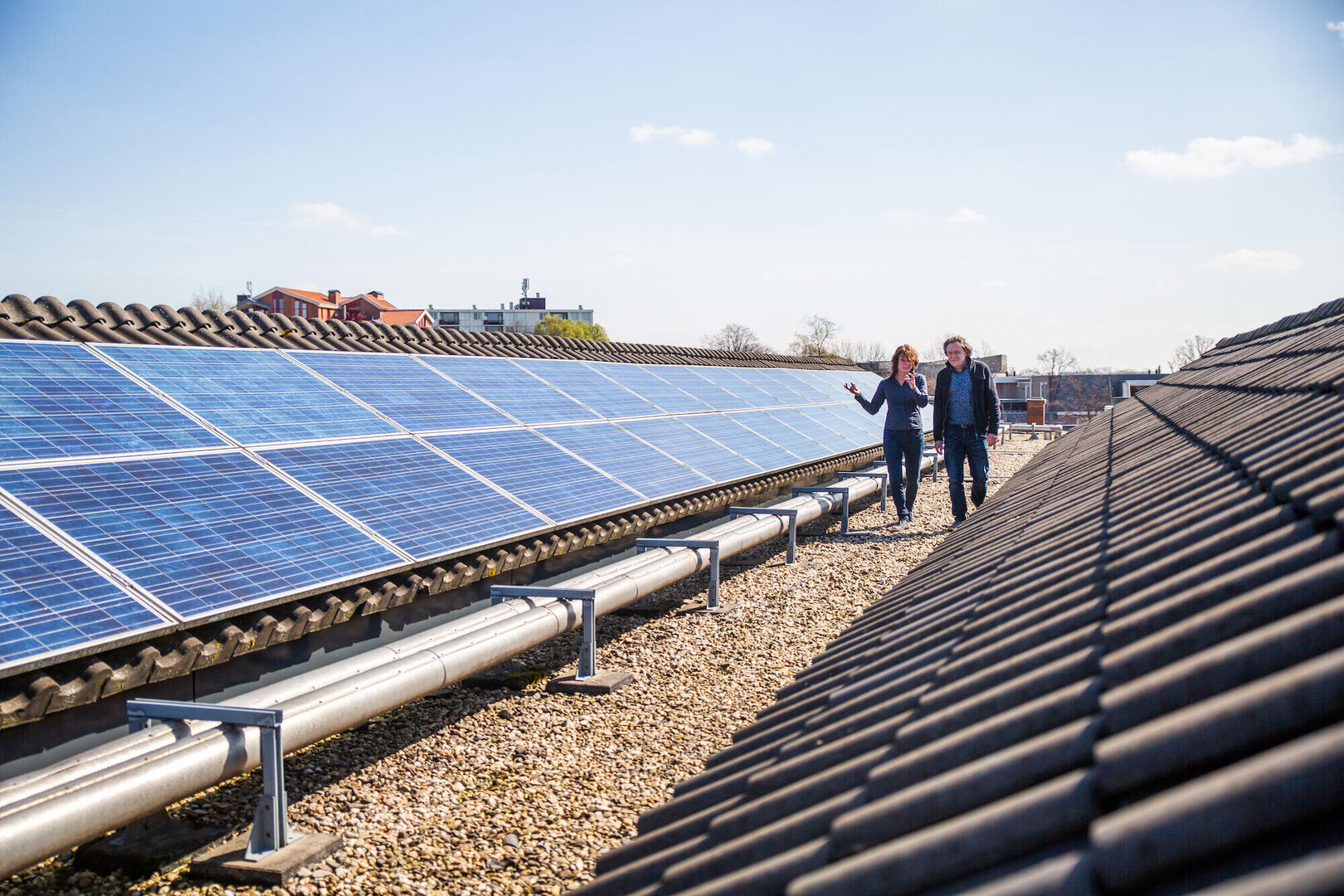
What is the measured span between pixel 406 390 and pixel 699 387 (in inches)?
304

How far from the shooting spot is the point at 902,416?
1462 centimetres

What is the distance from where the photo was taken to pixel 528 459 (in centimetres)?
893

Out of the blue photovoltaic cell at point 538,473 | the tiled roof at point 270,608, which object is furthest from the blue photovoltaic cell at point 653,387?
the blue photovoltaic cell at point 538,473

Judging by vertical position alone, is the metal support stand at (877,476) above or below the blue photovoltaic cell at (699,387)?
below

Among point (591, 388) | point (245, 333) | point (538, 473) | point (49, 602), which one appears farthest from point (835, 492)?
point (49, 602)

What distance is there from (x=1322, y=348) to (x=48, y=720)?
665 centimetres

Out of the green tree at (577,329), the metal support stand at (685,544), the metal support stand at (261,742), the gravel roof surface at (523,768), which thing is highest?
the green tree at (577,329)

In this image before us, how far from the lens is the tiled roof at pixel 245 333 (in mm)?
7340

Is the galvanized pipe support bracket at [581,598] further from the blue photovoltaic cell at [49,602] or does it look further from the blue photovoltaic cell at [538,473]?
the blue photovoltaic cell at [49,602]

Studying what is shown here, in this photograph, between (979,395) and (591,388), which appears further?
(979,395)

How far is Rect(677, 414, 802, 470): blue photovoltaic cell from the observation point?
43.9ft

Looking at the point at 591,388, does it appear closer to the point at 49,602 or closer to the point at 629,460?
the point at 629,460

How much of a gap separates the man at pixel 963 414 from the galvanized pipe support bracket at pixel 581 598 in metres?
7.05

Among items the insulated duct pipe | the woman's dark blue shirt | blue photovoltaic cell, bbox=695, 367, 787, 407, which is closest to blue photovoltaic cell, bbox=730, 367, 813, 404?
blue photovoltaic cell, bbox=695, 367, 787, 407
